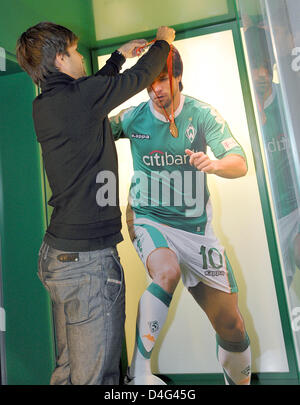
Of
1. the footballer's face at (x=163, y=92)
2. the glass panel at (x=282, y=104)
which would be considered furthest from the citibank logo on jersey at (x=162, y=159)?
the glass panel at (x=282, y=104)

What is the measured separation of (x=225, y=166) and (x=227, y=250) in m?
0.41

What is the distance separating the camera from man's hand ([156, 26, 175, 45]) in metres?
2.07

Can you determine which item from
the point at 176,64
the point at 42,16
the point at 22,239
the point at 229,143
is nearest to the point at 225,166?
the point at 229,143

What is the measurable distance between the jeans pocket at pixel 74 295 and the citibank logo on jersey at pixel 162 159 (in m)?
0.76

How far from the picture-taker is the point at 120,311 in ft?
4.88

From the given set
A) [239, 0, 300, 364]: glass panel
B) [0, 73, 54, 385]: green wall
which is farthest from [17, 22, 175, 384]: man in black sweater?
[239, 0, 300, 364]: glass panel

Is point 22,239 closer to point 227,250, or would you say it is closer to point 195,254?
point 195,254

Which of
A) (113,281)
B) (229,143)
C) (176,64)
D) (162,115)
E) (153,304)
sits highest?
(176,64)

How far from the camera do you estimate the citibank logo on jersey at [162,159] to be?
6.52ft

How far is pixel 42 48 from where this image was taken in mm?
1617

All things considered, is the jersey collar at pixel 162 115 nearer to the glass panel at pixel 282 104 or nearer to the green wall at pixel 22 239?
the glass panel at pixel 282 104
